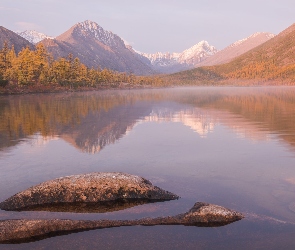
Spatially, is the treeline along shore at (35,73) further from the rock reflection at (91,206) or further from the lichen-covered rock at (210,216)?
the lichen-covered rock at (210,216)

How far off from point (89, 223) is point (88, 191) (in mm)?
2840

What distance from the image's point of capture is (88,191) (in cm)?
1573

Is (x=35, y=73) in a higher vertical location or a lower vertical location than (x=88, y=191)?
higher

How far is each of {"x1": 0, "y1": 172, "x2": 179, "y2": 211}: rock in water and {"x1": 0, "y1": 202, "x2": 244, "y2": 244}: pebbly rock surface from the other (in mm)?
2416

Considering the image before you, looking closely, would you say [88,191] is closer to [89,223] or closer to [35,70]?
[89,223]

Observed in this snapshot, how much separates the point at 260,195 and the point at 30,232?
1086 centimetres

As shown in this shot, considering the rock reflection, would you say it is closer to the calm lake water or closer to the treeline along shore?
the calm lake water

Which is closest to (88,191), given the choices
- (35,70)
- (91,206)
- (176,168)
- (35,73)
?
(91,206)

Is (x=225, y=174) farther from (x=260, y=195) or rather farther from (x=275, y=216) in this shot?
(x=275, y=216)

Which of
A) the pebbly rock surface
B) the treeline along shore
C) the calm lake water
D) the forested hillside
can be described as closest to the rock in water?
the calm lake water

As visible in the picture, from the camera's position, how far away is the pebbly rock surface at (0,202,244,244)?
1213 centimetres

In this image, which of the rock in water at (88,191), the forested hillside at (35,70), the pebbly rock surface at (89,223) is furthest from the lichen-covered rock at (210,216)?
the forested hillside at (35,70)

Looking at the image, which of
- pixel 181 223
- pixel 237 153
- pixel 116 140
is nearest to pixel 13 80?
pixel 116 140

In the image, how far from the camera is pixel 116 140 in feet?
106
